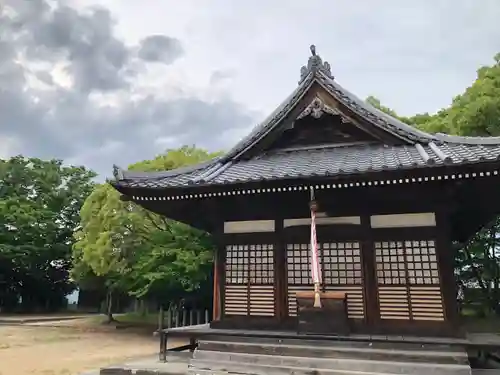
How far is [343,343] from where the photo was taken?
8.23 m

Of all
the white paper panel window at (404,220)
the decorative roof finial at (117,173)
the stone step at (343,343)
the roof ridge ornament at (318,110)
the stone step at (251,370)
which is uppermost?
the roof ridge ornament at (318,110)

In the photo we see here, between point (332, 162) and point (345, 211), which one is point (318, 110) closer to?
point (332, 162)

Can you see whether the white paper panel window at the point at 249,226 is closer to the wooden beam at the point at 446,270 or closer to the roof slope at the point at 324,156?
the roof slope at the point at 324,156

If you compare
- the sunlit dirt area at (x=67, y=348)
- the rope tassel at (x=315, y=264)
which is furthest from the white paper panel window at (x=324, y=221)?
the sunlit dirt area at (x=67, y=348)

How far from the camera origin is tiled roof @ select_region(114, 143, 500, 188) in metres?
7.91

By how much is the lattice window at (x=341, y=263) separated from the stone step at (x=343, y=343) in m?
1.31

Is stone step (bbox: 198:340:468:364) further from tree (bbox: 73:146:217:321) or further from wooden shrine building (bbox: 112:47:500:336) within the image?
tree (bbox: 73:146:217:321)

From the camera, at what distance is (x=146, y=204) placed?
9898 mm

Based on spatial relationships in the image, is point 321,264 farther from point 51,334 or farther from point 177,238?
point 51,334

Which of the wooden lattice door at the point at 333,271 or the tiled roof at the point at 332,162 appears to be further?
the wooden lattice door at the point at 333,271

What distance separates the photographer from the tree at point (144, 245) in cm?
1978

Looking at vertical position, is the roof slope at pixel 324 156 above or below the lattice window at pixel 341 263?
above

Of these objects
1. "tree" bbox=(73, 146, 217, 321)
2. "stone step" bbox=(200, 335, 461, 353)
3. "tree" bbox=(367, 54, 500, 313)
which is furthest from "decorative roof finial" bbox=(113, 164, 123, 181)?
"tree" bbox=(367, 54, 500, 313)

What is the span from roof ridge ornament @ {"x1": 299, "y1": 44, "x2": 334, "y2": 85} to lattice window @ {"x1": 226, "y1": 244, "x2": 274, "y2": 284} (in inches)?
191
